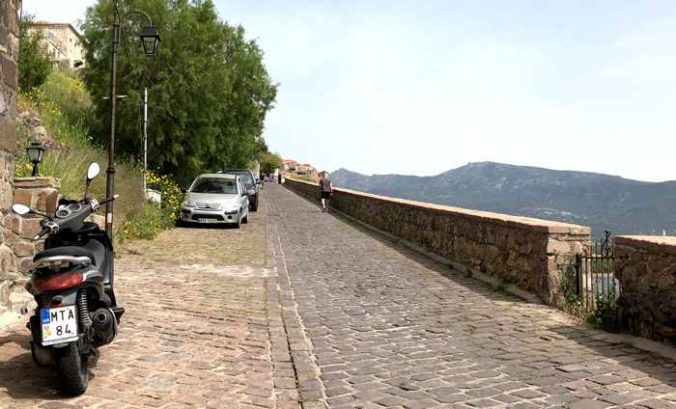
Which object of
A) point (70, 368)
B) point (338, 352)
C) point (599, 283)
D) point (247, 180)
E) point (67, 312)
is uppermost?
point (247, 180)

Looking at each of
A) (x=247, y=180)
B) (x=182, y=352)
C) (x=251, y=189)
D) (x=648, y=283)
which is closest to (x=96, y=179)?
(x=182, y=352)

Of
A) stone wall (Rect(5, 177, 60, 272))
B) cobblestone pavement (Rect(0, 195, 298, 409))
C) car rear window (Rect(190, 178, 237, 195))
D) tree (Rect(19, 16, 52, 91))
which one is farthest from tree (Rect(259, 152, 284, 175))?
stone wall (Rect(5, 177, 60, 272))

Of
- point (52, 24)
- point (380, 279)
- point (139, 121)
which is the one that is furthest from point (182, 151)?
point (52, 24)

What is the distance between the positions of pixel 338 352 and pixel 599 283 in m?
3.44

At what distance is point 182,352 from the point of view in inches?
201

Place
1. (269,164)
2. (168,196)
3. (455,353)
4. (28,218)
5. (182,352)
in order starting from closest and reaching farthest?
(182,352) < (455,353) < (28,218) < (168,196) < (269,164)

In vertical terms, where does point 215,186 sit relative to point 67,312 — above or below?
above

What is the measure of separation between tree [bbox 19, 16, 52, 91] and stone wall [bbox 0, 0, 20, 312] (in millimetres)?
14897

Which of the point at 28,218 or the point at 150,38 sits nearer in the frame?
the point at 28,218

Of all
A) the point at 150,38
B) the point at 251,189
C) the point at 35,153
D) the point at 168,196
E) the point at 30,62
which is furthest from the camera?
the point at 251,189

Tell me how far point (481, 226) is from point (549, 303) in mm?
2512

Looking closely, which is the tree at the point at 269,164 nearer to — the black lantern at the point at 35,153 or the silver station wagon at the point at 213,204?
the silver station wagon at the point at 213,204

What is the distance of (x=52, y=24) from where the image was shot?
74.9 m

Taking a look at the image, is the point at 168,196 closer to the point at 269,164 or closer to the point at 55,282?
the point at 55,282
